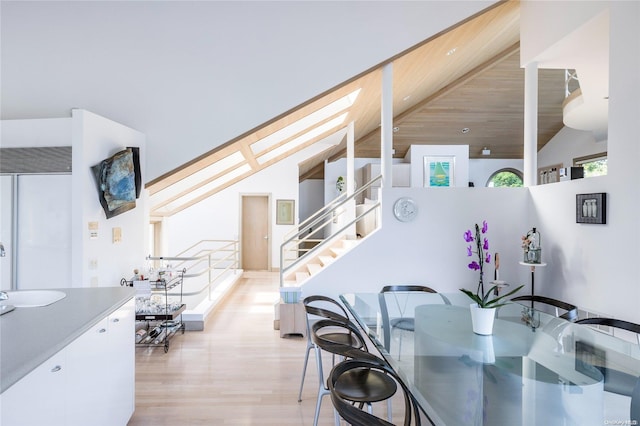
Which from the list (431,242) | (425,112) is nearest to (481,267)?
(431,242)

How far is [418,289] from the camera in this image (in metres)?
3.41

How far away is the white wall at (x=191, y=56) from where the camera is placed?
12.4 ft

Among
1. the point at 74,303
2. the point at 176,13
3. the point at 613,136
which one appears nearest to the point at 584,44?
the point at 613,136

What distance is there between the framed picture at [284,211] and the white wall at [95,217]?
5001 millimetres

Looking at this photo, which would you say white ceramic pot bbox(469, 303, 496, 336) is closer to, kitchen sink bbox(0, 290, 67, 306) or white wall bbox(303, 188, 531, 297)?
white wall bbox(303, 188, 531, 297)

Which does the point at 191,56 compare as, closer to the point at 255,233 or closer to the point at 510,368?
the point at 510,368

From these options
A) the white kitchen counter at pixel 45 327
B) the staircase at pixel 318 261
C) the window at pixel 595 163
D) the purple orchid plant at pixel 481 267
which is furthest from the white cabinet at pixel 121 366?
the window at pixel 595 163

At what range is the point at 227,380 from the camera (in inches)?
120

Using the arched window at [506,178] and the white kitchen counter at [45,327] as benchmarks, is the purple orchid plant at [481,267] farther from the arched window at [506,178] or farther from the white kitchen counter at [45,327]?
the arched window at [506,178]

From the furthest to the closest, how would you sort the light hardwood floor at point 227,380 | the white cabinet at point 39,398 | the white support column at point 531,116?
1. the white support column at point 531,116
2. the light hardwood floor at point 227,380
3. the white cabinet at point 39,398

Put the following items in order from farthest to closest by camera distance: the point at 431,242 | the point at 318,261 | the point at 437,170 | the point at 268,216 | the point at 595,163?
1. the point at 268,216
2. the point at 595,163
3. the point at 437,170
4. the point at 318,261
5. the point at 431,242

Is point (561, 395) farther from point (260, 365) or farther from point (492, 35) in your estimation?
point (492, 35)

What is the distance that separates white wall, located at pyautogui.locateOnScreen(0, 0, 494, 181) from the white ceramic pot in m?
2.92

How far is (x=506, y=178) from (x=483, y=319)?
352 inches
